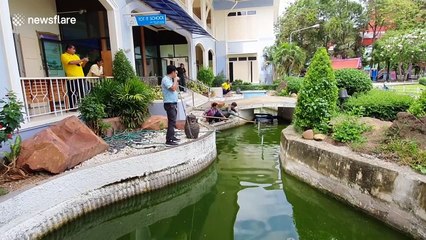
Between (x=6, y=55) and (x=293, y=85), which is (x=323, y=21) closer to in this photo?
(x=293, y=85)

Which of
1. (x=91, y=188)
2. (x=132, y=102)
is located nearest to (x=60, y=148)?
(x=91, y=188)

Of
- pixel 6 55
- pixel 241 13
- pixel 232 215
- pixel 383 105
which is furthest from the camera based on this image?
pixel 241 13

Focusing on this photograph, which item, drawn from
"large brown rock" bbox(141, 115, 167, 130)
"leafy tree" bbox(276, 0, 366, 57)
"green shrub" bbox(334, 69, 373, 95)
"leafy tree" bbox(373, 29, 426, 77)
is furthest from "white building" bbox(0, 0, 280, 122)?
"leafy tree" bbox(373, 29, 426, 77)

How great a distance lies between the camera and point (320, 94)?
604 centimetres

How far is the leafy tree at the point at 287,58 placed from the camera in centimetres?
1955

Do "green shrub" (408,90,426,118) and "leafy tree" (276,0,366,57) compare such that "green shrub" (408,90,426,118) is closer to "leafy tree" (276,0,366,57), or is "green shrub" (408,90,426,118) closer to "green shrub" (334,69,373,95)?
"green shrub" (334,69,373,95)

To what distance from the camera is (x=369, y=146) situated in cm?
488

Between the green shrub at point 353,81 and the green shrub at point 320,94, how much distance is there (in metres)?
2.98

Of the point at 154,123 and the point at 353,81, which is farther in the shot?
the point at 353,81

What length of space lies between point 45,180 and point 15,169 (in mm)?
620

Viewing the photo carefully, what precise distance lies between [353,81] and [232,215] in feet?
20.7

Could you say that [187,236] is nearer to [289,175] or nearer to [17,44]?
[289,175]

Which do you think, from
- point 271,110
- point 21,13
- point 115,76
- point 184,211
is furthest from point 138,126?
point 271,110

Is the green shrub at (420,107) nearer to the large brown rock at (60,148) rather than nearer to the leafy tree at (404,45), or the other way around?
the large brown rock at (60,148)
